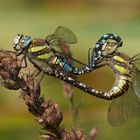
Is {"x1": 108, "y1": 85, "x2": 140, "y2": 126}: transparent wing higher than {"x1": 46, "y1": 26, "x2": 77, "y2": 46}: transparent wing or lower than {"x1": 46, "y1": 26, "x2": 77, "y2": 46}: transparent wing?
lower

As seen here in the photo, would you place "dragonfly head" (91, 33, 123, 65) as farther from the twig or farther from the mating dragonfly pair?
the twig

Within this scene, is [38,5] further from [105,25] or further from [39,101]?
[39,101]

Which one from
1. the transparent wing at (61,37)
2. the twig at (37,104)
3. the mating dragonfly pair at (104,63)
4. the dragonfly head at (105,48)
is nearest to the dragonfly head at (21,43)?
the mating dragonfly pair at (104,63)

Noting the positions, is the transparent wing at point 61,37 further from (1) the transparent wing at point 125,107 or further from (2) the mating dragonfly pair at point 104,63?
(1) the transparent wing at point 125,107

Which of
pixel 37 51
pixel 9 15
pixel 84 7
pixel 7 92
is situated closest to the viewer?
pixel 37 51

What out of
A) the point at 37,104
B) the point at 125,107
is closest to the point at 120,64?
the point at 125,107

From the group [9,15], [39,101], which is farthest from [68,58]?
[9,15]

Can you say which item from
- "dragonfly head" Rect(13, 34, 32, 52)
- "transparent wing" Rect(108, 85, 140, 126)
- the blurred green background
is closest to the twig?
"dragonfly head" Rect(13, 34, 32, 52)

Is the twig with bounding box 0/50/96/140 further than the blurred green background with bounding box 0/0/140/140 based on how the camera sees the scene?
No
